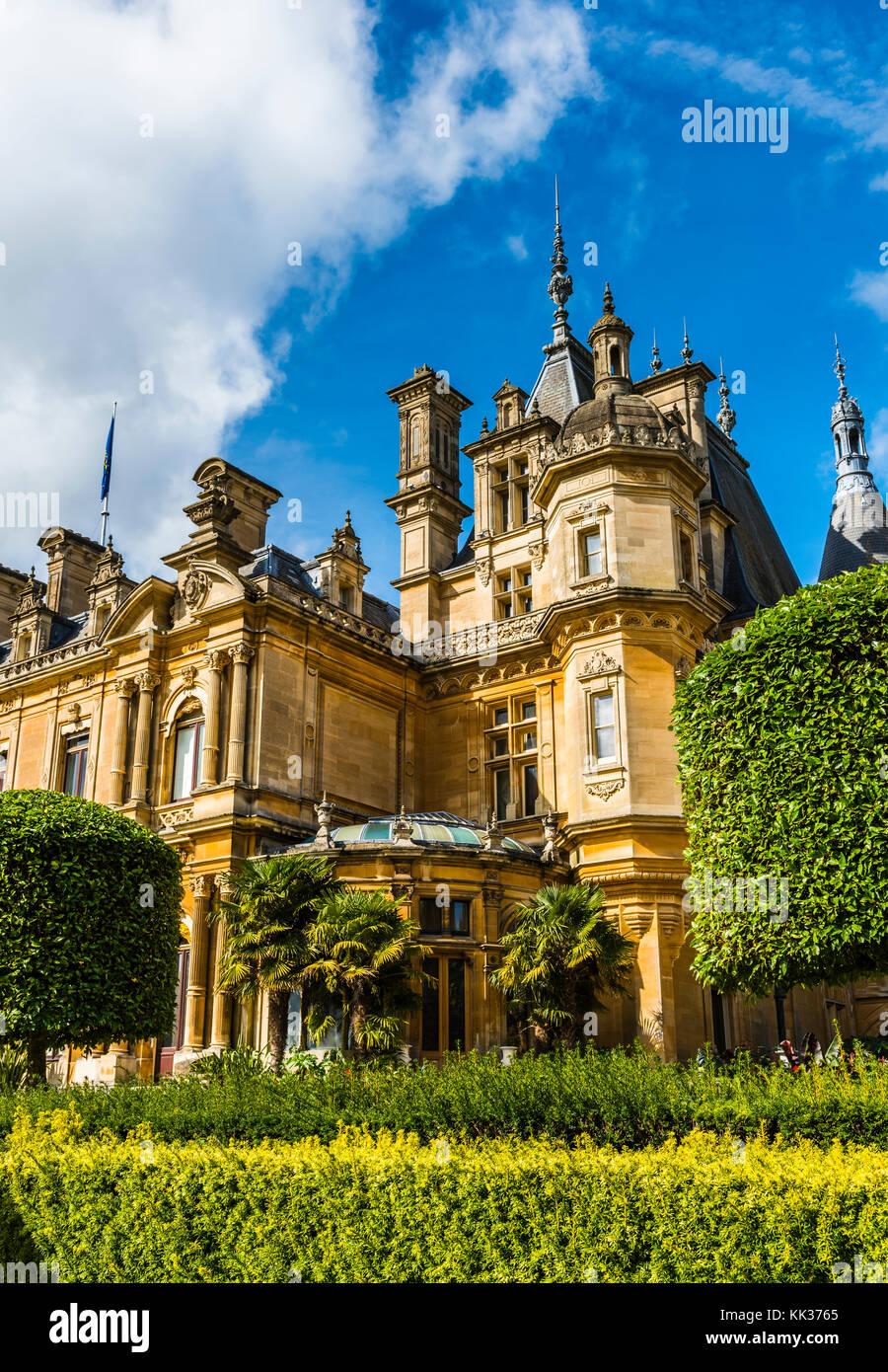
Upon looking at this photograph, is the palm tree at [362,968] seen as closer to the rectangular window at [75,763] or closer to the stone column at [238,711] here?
the stone column at [238,711]

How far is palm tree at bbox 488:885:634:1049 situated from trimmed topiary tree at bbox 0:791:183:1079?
6.61m

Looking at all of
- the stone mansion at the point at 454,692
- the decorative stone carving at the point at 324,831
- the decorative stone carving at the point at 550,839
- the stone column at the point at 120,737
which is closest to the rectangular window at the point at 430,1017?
the stone mansion at the point at 454,692

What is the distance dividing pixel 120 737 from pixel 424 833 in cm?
985

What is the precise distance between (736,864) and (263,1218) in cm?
1015

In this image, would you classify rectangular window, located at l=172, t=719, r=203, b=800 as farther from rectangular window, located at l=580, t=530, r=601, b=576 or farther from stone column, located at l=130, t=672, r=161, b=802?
rectangular window, located at l=580, t=530, r=601, b=576

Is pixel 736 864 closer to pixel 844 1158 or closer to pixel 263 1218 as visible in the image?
pixel 844 1158

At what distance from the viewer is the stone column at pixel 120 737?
30.4 metres

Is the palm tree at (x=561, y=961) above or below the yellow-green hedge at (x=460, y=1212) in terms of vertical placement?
above

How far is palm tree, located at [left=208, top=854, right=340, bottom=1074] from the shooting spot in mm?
20859

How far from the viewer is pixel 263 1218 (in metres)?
9.46

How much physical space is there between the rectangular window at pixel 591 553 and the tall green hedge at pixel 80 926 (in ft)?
42.0

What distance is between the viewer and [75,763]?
33625 millimetres

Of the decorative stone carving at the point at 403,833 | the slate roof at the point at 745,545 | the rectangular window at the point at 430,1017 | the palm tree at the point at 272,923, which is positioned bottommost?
the rectangular window at the point at 430,1017

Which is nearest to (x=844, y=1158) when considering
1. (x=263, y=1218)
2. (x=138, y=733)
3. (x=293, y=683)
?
(x=263, y=1218)
